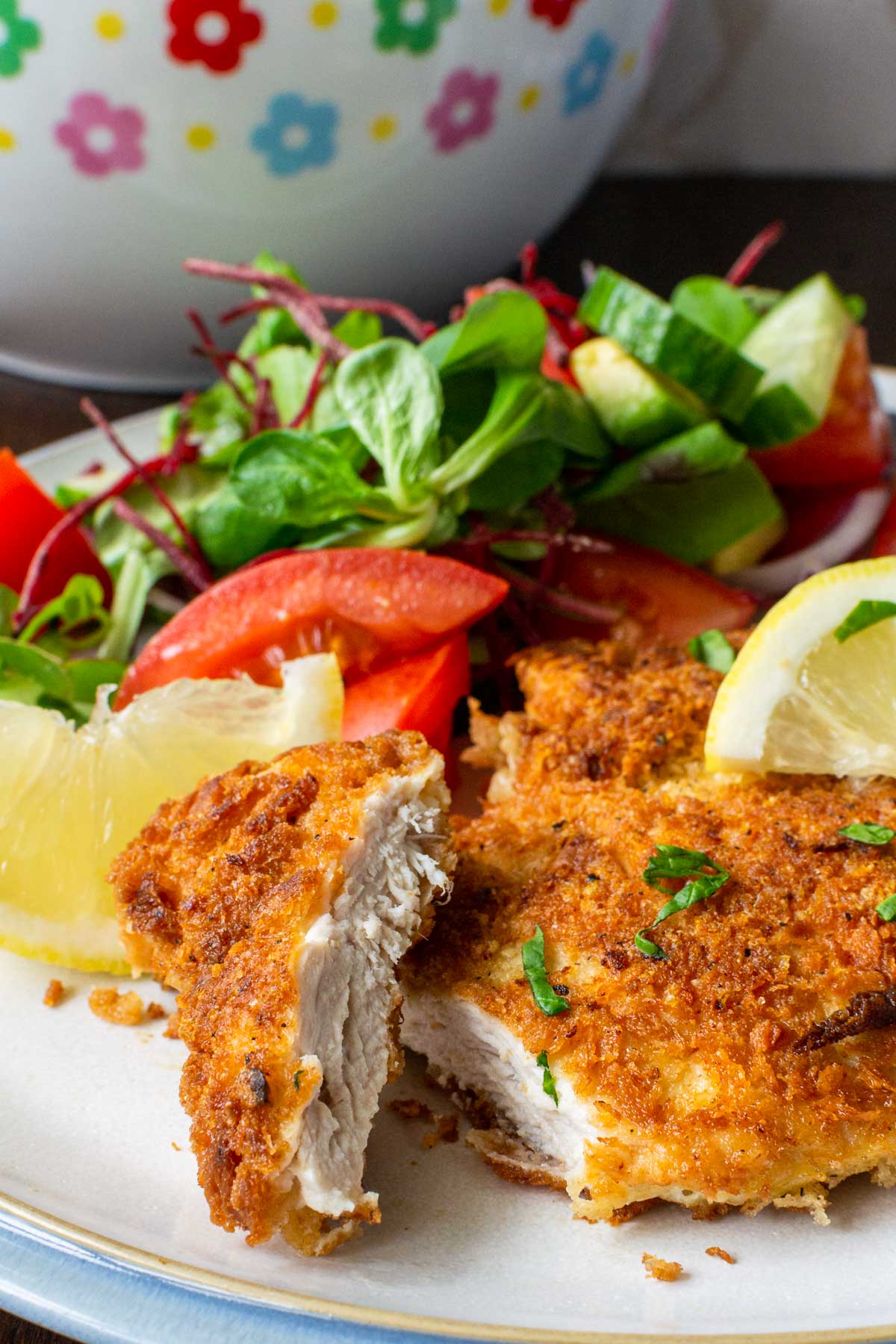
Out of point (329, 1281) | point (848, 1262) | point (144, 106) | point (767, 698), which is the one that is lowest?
point (848, 1262)

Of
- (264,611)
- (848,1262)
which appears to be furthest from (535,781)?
(848,1262)

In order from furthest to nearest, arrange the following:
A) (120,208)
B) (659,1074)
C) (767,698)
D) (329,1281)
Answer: (120,208)
(767,698)
(659,1074)
(329,1281)

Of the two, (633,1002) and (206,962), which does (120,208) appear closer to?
(206,962)

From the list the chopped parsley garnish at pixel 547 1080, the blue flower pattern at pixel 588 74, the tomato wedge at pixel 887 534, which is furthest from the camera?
the blue flower pattern at pixel 588 74

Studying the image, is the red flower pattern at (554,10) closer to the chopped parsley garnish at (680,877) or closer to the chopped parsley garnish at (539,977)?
the chopped parsley garnish at (680,877)

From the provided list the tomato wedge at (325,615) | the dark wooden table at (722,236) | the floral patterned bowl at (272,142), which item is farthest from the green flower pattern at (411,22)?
the tomato wedge at (325,615)

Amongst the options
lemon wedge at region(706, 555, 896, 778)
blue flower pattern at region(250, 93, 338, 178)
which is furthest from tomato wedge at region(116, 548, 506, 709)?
blue flower pattern at region(250, 93, 338, 178)
